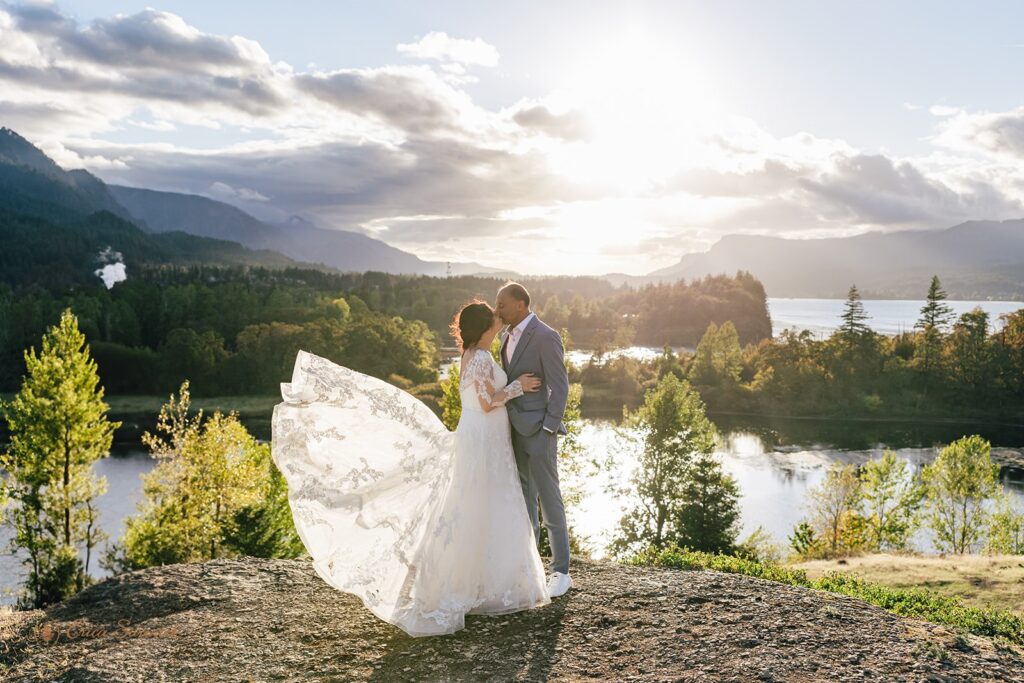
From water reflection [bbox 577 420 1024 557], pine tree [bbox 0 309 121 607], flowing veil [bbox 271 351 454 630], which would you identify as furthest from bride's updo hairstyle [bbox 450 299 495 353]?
water reflection [bbox 577 420 1024 557]

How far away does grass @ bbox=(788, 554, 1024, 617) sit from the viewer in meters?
12.6

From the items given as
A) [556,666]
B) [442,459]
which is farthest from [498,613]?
[442,459]

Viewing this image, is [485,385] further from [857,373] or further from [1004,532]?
[857,373]

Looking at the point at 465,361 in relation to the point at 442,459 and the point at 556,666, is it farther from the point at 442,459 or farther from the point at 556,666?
the point at 556,666

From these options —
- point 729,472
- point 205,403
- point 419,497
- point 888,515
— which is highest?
point 419,497

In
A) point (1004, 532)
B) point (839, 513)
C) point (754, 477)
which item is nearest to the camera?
point (1004, 532)

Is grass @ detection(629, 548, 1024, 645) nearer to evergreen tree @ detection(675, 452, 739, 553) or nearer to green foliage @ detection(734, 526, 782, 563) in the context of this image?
green foliage @ detection(734, 526, 782, 563)

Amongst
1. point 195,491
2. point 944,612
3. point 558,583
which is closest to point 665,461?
point 195,491

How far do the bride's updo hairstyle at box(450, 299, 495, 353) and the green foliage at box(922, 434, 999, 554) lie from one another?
4949cm

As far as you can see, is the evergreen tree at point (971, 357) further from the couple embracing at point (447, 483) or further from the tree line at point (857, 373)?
the couple embracing at point (447, 483)

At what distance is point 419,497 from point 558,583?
205 cm

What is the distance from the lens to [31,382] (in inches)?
1224

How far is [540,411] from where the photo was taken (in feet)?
25.4

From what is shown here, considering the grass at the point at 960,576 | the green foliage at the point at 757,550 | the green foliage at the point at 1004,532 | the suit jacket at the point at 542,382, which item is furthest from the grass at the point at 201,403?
the suit jacket at the point at 542,382
